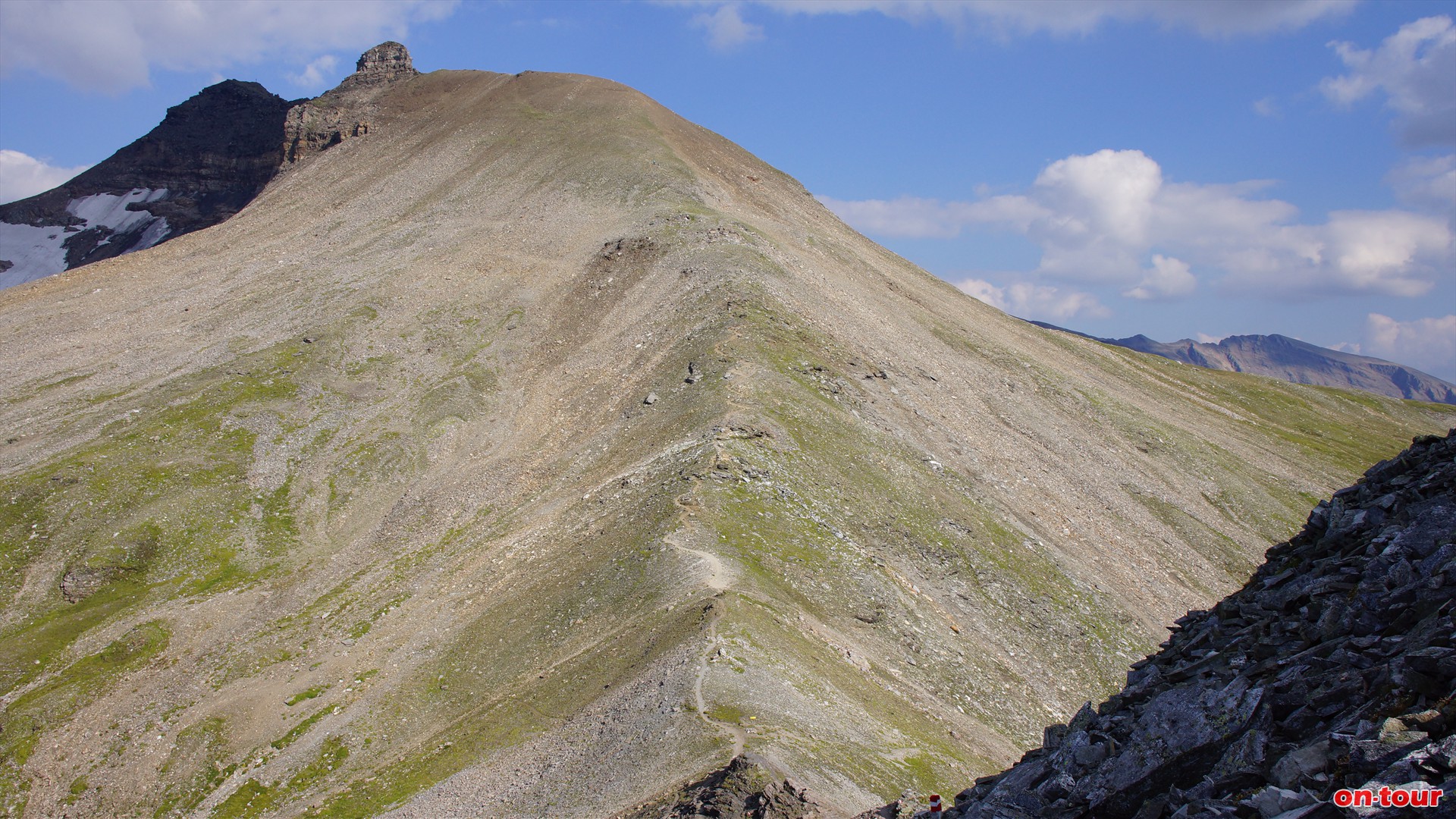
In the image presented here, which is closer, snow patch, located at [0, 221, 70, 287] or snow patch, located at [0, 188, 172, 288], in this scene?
snow patch, located at [0, 221, 70, 287]

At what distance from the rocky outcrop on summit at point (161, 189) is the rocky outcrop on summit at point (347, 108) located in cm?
2667

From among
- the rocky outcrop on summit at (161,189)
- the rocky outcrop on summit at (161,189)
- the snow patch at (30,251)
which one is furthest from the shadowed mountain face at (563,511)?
the snow patch at (30,251)

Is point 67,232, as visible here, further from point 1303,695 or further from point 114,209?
point 1303,695

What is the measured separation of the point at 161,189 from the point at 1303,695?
21257 centimetres

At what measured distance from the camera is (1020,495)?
5856 centimetres

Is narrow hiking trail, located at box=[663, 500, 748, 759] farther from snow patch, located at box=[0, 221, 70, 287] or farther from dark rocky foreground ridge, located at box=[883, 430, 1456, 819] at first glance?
snow patch, located at box=[0, 221, 70, 287]

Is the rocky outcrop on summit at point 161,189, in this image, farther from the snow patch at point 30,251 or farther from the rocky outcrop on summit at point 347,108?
the rocky outcrop on summit at point 347,108

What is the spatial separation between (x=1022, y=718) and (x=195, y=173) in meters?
196

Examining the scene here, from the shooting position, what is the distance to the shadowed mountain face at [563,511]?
33000 millimetres

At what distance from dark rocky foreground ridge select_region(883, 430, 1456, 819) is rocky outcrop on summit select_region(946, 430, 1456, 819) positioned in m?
0.03

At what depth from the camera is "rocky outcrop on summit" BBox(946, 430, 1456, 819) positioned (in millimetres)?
12773

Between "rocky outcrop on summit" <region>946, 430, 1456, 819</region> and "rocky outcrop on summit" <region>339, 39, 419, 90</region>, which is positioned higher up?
"rocky outcrop on summit" <region>339, 39, 419, 90</region>

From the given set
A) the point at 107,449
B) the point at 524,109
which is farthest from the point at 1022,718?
the point at 524,109

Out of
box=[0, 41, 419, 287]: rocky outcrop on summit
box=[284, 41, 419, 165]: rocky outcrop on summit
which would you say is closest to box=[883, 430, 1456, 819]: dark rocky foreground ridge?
box=[284, 41, 419, 165]: rocky outcrop on summit
